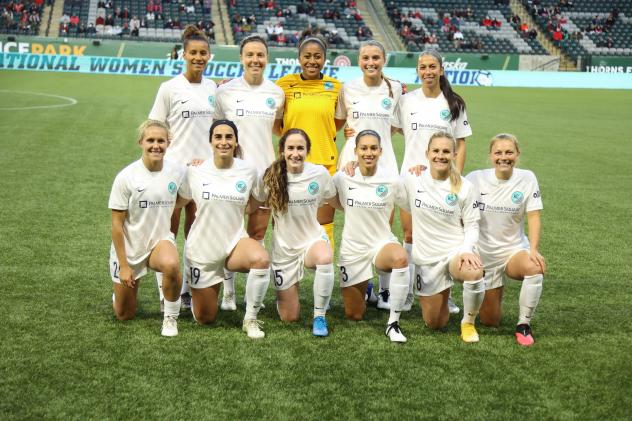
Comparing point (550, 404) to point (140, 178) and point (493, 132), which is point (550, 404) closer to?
point (140, 178)

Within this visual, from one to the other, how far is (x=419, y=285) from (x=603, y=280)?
217 centimetres

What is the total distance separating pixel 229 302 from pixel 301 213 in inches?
36.2

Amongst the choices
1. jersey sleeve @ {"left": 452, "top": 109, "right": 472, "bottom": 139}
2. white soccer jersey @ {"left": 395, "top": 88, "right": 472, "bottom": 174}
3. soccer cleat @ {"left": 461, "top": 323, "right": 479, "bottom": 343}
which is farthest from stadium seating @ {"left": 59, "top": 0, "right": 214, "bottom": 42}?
soccer cleat @ {"left": 461, "top": 323, "right": 479, "bottom": 343}

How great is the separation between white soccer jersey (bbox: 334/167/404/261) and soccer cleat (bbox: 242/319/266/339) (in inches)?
Result: 33.1

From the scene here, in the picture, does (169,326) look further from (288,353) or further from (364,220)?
(364,220)

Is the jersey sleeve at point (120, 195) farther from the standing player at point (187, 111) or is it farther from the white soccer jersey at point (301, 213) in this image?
the white soccer jersey at point (301, 213)

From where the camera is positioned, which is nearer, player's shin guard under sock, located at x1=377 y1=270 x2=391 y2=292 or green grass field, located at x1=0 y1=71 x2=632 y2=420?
green grass field, located at x1=0 y1=71 x2=632 y2=420

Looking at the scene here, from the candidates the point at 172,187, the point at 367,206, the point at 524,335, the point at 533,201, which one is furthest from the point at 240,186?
the point at 524,335

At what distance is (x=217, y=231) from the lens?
16.9 feet

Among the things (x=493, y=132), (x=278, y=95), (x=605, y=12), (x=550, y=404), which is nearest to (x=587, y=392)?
(x=550, y=404)

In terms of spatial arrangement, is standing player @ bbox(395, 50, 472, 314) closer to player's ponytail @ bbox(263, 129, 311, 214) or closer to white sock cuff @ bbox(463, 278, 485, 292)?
white sock cuff @ bbox(463, 278, 485, 292)

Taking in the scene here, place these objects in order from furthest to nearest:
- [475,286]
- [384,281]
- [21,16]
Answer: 1. [21,16]
2. [384,281]
3. [475,286]

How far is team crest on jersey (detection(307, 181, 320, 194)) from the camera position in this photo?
5.25m

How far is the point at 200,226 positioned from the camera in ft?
16.9
